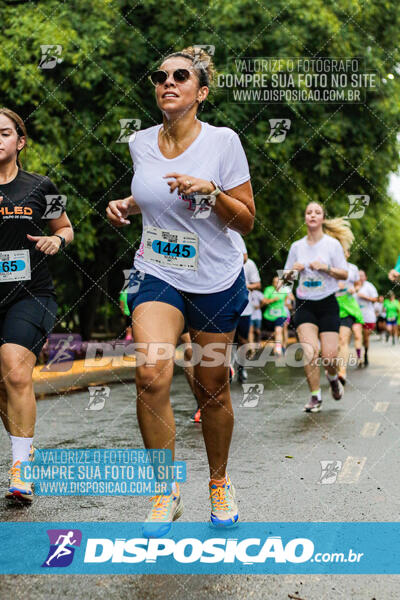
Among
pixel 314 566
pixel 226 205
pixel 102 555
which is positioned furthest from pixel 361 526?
pixel 226 205

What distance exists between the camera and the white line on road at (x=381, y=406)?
8.92 metres

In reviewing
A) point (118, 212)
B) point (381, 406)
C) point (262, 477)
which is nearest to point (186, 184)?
point (118, 212)

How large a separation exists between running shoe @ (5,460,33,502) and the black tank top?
85cm

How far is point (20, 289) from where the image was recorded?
4914mm

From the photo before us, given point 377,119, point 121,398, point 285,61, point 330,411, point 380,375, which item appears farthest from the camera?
point 377,119

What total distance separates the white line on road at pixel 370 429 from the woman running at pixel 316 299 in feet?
3.38

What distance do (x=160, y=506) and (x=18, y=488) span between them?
1.01m

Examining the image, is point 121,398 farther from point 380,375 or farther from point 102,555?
→ point 102,555

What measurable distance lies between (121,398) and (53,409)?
1381mm

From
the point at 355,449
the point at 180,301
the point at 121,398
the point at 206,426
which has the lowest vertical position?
the point at 121,398

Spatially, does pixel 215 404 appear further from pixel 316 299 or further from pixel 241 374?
pixel 241 374

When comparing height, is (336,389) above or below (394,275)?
below

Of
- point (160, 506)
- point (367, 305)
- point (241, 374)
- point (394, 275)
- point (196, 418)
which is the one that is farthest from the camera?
point (367, 305)

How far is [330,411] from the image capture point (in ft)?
28.9
